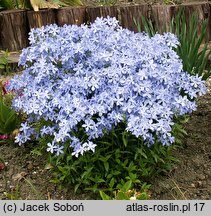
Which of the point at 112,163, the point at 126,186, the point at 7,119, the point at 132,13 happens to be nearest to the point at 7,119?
the point at 7,119

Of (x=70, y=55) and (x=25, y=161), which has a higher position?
(x=70, y=55)

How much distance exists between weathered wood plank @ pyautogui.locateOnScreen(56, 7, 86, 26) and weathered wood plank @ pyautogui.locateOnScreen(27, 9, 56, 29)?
2.1 inches

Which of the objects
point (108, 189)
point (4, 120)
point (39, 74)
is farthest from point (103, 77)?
point (4, 120)

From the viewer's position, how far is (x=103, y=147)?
2773 mm

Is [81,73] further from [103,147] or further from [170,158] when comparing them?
[170,158]

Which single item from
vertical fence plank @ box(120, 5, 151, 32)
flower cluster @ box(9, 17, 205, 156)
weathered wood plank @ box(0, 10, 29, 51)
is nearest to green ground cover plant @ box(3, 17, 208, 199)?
flower cluster @ box(9, 17, 205, 156)

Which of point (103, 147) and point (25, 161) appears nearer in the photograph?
point (103, 147)

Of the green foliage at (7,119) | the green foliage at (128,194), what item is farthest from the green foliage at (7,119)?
the green foliage at (128,194)

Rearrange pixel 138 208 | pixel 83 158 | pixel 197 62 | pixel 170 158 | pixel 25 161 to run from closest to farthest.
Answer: pixel 138 208 < pixel 83 158 < pixel 170 158 < pixel 25 161 < pixel 197 62

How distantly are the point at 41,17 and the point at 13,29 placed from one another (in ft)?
0.91

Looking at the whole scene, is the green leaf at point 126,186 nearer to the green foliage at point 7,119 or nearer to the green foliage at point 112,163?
the green foliage at point 112,163

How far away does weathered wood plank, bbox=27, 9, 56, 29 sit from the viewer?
183 inches

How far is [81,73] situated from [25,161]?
797mm

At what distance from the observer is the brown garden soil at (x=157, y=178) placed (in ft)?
9.71
